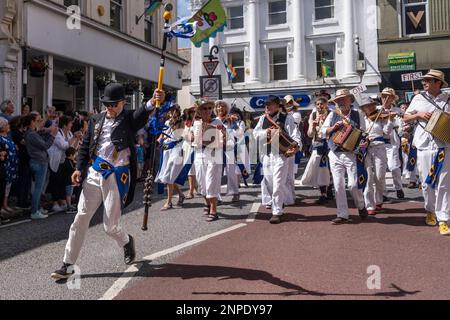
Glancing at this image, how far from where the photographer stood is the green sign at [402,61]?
24594mm

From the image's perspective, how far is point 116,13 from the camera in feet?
63.8

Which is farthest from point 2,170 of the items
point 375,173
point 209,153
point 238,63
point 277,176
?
point 238,63

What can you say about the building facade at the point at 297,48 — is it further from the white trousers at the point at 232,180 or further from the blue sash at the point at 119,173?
the blue sash at the point at 119,173

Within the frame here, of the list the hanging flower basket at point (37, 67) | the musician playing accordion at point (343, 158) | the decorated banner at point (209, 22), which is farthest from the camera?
the hanging flower basket at point (37, 67)

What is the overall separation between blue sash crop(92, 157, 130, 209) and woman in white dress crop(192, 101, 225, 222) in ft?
9.08

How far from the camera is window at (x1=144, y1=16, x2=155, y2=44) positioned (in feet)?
72.0

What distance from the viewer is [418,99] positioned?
21.5 feet

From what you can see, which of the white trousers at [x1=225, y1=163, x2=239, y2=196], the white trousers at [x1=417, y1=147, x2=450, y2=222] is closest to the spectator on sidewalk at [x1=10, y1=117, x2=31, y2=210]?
the white trousers at [x1=225, y1=163, x2=239, y2=196]

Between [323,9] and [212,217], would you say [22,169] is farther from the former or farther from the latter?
[323,9]

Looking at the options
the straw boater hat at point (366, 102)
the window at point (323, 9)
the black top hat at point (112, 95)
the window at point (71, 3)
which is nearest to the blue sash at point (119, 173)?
the black top hat at point (112, 95)

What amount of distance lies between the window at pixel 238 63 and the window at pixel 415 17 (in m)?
10.7

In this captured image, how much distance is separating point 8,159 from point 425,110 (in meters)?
6.94

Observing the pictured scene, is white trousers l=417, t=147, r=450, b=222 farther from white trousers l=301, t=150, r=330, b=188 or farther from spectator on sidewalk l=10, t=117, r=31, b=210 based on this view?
spectator on sidewalk l=10, t=117, r=31, b=210
